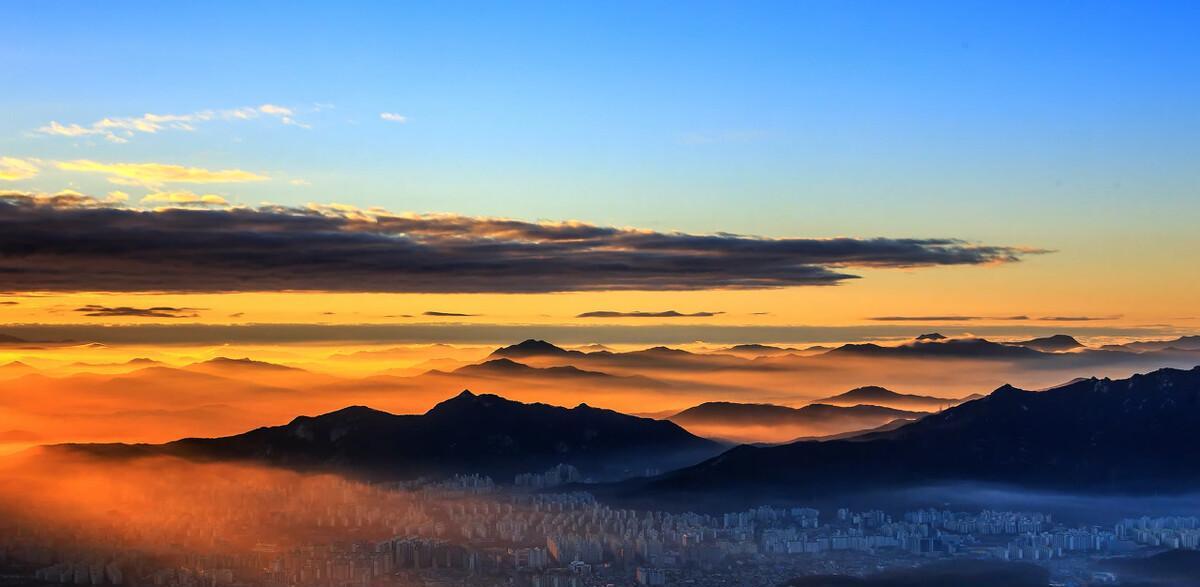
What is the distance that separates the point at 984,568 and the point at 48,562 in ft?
426

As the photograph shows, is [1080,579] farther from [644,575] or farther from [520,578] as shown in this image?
[520,578]

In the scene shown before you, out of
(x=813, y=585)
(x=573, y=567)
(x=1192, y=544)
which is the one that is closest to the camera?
(x=813, y=585)

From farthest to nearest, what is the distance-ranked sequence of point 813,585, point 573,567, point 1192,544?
point 1192,544 → point 573,567 → point 813,585

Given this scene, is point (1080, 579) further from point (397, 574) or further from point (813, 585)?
point (397, 574)

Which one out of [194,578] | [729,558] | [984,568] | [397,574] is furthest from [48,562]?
[984,568]

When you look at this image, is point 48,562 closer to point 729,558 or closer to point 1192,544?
point 729,558

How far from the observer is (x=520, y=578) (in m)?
173

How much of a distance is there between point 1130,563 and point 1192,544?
17598mm

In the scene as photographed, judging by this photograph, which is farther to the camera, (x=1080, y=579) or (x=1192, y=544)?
(x=1192, y=544)

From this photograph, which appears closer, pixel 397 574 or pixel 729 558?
pixel 397 574

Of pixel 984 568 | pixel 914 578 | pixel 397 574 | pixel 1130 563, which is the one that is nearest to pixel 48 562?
pixel 397 574

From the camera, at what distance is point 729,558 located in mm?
190000

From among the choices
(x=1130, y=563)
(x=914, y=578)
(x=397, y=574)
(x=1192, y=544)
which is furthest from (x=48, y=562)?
(x=1192, y=544)

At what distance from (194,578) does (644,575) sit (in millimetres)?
58379
